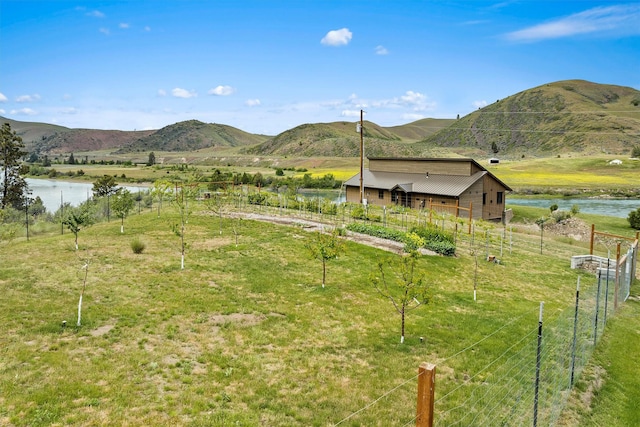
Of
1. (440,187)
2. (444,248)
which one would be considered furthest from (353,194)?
(444,248)

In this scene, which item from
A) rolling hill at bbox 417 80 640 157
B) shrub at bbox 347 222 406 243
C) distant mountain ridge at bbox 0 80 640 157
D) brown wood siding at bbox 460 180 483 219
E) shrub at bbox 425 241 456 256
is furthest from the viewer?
distant mountain ridge at bbox 0 80 640 157

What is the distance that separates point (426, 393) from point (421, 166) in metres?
37.4

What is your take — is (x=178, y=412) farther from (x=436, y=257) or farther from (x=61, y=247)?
(x=61, y=247)

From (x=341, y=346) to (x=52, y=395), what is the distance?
5455mm

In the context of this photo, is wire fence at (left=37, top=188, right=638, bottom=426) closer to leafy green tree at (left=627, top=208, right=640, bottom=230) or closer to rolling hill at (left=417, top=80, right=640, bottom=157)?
leafy green tree at (left=627, top=208, right=640, bottom=230)

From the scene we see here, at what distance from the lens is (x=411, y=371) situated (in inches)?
312

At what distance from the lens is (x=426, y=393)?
3.54 m

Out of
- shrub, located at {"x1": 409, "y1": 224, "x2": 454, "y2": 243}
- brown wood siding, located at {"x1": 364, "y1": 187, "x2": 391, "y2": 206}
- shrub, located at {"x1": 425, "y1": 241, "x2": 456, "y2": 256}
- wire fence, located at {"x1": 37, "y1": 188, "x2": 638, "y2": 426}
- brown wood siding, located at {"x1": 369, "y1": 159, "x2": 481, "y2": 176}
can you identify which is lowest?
wire fence, located at {"x1": 37, "y1": 188, "x2": 638, "y2": 426}

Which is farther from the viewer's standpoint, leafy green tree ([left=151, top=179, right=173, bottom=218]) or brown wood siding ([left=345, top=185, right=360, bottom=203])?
brown wood siding ([left=345, top=185, right=360, bottom=203])

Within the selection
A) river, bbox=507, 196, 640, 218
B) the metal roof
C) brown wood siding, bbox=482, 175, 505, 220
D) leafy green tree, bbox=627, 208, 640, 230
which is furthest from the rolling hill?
leafy green tree, bbox=627, 208, 640, 230

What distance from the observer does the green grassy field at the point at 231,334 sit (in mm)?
6449

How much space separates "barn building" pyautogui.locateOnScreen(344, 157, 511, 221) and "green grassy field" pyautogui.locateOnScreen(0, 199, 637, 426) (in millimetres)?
16420

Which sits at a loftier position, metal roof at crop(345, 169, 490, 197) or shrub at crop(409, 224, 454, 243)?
metal roof at crop(345, 169, 490, 197)

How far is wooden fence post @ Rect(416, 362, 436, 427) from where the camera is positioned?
353 centimetres
